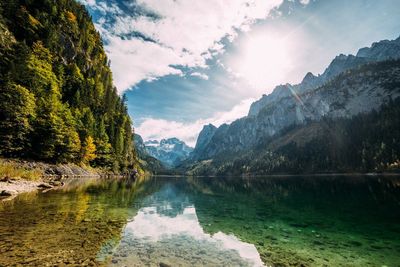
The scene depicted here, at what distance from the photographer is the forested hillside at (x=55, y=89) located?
48.7 meters

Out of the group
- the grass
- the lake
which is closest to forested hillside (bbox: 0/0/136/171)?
the grass

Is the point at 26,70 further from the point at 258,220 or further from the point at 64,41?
the point at 258,220

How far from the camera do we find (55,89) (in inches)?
2667

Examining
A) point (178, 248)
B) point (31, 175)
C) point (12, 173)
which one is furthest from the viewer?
point (31, 175)

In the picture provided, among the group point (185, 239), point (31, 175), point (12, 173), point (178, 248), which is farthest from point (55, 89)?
point (178, 248)

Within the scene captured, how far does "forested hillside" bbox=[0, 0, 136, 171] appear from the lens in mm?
48719

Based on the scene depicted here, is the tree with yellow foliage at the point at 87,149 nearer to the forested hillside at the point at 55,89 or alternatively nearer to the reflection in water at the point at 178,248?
the forested hillside at the point at 55,89

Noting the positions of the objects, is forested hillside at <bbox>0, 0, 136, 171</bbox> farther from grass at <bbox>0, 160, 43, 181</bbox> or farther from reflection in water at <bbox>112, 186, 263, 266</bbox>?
reflection in water at <bbox>112, 186, 263, 266</bbox>

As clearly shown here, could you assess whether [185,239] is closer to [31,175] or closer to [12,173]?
[12,173]

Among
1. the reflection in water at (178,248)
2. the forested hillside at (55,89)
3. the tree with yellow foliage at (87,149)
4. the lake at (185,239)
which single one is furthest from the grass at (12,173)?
the tree with yellow foliage at (87,149)

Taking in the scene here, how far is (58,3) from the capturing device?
352ft

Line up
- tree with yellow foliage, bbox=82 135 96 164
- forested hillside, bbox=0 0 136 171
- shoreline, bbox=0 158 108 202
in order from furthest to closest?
tree with yellow foliage, bbox=82 135 96 164, forested hillside, bbox=0 0 136 171, shoreline, bbox=0 158 108 202

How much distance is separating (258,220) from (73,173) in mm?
62409

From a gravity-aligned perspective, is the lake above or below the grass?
below
